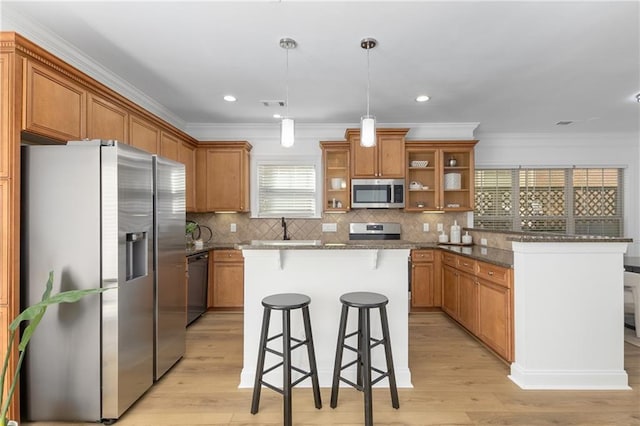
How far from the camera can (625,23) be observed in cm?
231

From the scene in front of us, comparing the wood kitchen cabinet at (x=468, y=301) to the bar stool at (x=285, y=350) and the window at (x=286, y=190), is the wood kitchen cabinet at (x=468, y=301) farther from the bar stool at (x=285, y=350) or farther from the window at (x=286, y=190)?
the window at (x=286, y=190)

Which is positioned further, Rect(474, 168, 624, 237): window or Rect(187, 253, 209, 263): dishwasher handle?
Rect(474, 168, 624, 237): window

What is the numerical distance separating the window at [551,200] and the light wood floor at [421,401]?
2844 mm

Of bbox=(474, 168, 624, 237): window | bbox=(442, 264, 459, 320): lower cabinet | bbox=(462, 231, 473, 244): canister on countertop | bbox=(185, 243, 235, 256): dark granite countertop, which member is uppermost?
bbox=(474, 168, 624, 237): window

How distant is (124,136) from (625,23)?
160 inches

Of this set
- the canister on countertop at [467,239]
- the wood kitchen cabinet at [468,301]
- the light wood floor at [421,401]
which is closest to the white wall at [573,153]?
the canister on countertop at [467,239]

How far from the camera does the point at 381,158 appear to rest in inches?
178

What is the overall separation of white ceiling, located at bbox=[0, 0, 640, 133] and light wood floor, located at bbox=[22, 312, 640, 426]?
104 inches

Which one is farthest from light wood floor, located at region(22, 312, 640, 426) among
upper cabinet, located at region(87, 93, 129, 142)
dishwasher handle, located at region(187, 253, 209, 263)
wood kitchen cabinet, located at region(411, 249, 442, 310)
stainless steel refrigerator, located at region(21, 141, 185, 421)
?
upper cabinet, located at region(87, 93, 129, 142)

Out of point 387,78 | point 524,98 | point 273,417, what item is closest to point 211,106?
point 387,78

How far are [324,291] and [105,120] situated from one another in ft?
7.48

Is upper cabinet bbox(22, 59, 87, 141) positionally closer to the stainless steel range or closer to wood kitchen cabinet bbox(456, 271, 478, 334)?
the stainless steel range

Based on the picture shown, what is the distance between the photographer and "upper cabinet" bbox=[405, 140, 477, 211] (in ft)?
15.3

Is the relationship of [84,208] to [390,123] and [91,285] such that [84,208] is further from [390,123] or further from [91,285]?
[390,123]
